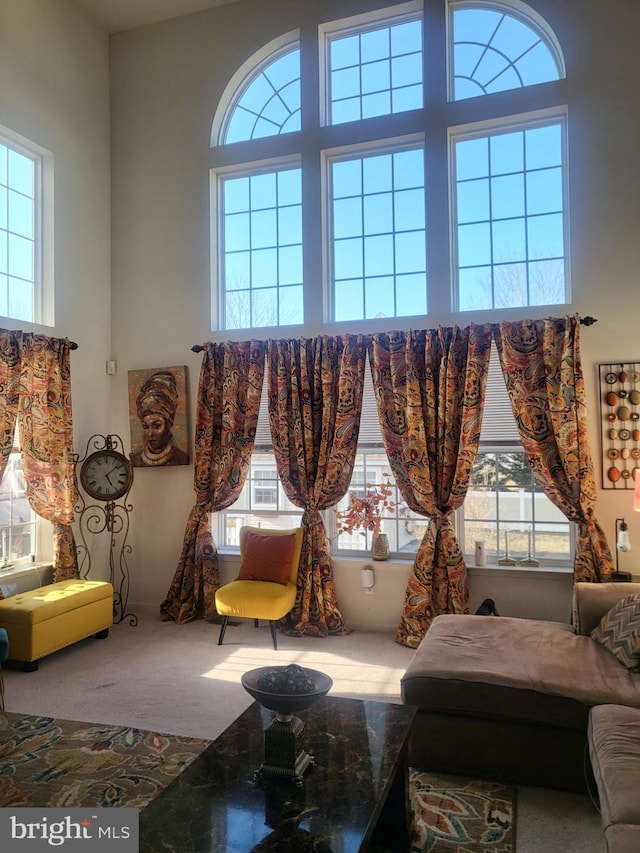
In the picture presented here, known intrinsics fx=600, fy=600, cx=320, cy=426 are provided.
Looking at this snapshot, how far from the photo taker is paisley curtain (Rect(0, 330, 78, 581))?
4625mm

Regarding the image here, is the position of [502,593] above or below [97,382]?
below

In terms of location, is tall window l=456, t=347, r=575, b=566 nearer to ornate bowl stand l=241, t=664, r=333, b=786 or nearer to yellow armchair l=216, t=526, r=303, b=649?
yellow armchair l=216, t=526, r=303, b=649

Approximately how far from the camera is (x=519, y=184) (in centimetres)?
488

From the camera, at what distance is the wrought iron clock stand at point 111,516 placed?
17.4 feet

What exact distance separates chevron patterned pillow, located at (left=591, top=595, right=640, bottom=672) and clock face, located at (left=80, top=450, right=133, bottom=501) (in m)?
3.85

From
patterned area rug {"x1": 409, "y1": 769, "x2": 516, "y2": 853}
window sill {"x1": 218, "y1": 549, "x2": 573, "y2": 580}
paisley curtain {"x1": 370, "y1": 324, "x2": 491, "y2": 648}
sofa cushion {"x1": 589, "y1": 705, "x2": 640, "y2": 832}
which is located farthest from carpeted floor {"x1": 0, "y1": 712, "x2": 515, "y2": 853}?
window sill {"x1": 218, "y1": 549, "x2": 573, "y2": 580}

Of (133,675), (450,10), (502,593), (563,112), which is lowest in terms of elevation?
(133,675)

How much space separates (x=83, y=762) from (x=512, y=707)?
6.91 feet

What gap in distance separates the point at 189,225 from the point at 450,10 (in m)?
2.90

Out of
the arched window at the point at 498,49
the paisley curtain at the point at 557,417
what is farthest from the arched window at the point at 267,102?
the paisley curtain at the point at 557,417

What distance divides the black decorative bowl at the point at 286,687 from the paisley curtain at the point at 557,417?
2770 mm

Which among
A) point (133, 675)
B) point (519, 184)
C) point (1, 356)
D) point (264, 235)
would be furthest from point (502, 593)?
point (1, 356)

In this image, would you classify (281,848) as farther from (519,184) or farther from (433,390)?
(519,184)

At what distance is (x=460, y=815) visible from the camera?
251cm
